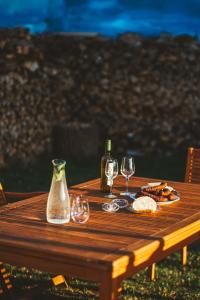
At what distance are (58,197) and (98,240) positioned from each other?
292 mm

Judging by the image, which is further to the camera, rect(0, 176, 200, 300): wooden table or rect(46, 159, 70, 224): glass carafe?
rect(46, 159, 70, 224): glass carafe

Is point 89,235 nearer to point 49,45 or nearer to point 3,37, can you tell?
point 3,37

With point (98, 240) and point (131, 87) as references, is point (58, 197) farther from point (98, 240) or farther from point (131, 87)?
point (131, 87)

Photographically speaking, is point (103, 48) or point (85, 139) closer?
point (85, 139)

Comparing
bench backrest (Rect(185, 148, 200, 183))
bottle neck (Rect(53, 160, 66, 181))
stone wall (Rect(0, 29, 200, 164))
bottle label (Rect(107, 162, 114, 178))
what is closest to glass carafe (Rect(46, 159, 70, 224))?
bottle neck (Rect(53, 160, 66, 181))

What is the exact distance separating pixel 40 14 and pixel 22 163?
7.22ft

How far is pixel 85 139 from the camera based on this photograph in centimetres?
873

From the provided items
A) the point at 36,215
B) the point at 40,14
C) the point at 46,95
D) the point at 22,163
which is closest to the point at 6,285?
the point at 36,215

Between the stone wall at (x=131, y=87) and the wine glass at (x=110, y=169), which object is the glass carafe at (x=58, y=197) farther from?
the stone wall at (x=131, y=87)

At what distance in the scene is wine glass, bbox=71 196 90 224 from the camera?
2.83 meters

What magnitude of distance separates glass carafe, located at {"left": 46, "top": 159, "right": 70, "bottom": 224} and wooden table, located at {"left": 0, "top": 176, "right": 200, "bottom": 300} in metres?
0.05

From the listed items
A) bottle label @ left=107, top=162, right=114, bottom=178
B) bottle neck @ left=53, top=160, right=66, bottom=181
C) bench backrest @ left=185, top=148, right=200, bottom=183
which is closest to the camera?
bottle neck @ left=53, top=160, right=66, bottom=181

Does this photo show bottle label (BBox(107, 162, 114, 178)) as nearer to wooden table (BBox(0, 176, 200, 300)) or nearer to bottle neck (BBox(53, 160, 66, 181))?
wooden table (BBox(0, 176, 200, 300))

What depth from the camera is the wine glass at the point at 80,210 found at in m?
2.83
